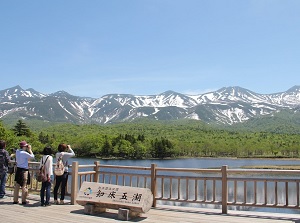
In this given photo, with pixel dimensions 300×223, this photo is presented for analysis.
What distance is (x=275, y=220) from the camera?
26.0 feet

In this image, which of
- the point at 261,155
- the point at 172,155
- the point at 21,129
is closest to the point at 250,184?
the point at 21,129

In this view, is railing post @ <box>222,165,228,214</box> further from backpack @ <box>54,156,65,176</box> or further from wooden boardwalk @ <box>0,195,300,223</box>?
backpack @ <box>54,156,65,176</box>

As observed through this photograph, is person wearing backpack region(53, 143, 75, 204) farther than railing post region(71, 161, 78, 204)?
No

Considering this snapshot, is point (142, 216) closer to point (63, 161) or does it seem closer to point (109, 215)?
point (109, 215)

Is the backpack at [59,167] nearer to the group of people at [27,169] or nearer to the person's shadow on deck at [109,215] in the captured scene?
the group of people at [27,169]

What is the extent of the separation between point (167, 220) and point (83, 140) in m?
102

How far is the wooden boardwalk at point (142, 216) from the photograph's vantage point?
7.81m

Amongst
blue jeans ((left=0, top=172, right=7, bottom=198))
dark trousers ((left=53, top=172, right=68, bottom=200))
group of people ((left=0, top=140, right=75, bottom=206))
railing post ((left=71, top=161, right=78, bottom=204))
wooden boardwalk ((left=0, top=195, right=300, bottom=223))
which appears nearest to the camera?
wooden boardwalk ((left=0, top=195, right=300, bottom=223))

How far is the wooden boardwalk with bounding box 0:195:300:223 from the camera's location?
7812 mm

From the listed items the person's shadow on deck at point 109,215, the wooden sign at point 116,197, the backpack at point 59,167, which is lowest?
the person's shadow on deck at point 109,215

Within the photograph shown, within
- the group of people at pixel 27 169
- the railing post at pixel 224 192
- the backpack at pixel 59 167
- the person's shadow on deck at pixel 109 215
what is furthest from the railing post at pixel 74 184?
the railing post at pixel 224 192

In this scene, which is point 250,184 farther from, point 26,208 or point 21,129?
point 21,129

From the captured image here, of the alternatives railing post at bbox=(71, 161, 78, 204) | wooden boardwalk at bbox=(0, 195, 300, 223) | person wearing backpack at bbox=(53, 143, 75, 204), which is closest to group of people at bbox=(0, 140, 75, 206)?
person wearing backpack at bbox=(53, 143, 75, 204)

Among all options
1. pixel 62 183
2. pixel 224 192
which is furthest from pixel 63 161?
pixel 224 192
